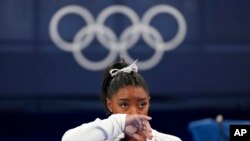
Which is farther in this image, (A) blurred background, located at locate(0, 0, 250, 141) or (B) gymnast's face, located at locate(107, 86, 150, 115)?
(A) blurred background, located at locate(0, 0, 250, 141)

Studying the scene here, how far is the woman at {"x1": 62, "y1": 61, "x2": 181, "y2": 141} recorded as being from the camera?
204 centimetres

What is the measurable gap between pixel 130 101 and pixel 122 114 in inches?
3.7

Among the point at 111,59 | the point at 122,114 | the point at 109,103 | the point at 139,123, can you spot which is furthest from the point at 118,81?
the point at 111,59

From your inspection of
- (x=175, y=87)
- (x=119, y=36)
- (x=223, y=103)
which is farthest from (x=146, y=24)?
(x=223, y=103)

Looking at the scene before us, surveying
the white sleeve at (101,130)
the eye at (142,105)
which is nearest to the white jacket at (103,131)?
the white sleeve at (101,130)

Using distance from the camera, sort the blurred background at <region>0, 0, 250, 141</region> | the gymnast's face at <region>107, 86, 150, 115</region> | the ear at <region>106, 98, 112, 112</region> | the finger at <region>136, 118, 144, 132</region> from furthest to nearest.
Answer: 1. the blurred background at <region>0, 0, 250, 141</region>
2. the ear at <region>106, 98, 112, 112</region>
3. the gymnast's face at <region>107, 86, 150, 115</region>
4. the finger at <region>136, 118, 144, 132</region>

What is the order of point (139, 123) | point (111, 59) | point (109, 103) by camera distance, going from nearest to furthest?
point (139, 123), point (109, 103), point (111, 59)

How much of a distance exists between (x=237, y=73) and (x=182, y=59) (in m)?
0.46

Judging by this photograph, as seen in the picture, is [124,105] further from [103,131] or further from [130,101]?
[103,131]

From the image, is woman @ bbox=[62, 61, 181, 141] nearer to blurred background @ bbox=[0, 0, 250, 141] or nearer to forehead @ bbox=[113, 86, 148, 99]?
forehead @ bbox=[113, 86, 148, 99]

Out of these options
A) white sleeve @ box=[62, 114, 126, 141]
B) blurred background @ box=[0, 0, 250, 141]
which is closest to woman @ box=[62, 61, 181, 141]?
white sleeve @ box=[62, 114, 126, 141]

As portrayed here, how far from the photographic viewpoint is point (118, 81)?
89.9 inches

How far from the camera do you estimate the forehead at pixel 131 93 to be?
7.18ft

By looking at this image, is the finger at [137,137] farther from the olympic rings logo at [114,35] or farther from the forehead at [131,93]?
the olympic rings logo at [114,35]
